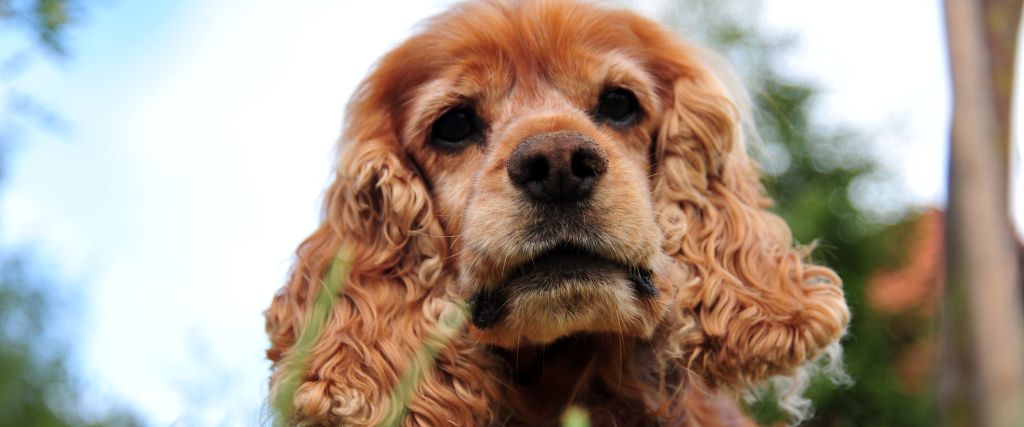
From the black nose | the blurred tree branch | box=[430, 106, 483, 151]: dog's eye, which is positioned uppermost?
box=[430, 106, 483, 151]: dog's eye

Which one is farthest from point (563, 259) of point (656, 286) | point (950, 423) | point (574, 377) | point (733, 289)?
point (950, 423)

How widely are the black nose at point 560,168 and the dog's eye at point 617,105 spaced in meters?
0.52

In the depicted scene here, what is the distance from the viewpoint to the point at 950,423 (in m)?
0.55

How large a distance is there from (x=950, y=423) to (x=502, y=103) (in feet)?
7.21

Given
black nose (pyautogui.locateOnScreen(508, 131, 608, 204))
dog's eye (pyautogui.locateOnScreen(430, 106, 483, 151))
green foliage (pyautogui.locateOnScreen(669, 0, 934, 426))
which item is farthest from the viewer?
green foliage (pyautogui.locateOnScreen(669, 0, 934, 426))

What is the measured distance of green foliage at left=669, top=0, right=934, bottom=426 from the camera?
673 centimetres

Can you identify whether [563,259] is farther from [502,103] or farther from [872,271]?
[872,271]

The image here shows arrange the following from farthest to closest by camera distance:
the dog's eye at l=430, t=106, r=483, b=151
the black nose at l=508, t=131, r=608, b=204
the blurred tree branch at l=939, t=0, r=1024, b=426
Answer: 1. the dog's eye at l=430, t=106, r=483, b=151
2. the black nose at l=508, t=131, r=608, b=204
3. the blurred tree branch at l=939, t=0, r=1024, b=426

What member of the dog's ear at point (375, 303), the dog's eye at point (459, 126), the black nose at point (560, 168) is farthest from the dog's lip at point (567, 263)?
the dog's eye at point (459, 126)

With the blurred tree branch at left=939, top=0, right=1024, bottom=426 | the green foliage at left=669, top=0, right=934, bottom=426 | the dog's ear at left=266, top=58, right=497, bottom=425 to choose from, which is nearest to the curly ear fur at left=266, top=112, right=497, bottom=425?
the dog's ear at left=266, top=58, right=497, bottom=425

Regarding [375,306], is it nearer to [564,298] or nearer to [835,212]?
[564,298]

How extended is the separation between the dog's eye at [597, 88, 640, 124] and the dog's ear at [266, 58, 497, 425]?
55 centimetres

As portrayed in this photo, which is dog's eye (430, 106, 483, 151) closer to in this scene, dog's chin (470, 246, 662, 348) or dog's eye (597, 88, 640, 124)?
dog's eye (597, 88, 640, 124)

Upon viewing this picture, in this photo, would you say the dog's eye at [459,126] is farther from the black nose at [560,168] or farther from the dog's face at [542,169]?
the black nose at [560,168]
